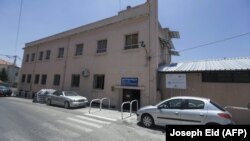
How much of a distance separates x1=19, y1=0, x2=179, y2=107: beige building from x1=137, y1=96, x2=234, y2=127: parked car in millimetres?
4611

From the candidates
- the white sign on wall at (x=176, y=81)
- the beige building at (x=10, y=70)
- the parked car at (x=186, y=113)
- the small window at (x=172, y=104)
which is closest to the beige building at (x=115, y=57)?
the white sign on wall at (x=176, y=81)

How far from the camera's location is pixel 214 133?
3.98 metres

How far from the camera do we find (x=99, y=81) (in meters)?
16.4

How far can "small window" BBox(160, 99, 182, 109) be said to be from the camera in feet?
23.9

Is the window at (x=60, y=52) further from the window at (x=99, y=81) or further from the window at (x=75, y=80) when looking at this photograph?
the window at (x=99, y=81)

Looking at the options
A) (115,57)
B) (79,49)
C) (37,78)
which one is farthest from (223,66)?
(37,78)

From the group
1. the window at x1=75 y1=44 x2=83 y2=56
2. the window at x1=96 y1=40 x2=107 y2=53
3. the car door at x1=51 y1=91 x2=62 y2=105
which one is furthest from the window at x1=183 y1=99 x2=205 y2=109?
the window at x1=75 y1=44 x2=83 y2=56

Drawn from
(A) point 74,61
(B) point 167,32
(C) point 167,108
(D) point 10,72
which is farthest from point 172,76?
(D) point 10,72

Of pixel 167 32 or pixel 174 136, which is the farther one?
pixel 167 32

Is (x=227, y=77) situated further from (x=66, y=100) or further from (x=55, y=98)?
(x=55, y=98)

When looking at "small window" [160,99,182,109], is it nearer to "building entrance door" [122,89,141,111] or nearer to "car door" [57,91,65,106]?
"building entrance door" [122,89,141,111]

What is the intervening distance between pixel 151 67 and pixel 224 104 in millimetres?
5430

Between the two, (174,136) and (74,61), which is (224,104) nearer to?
(174,136)

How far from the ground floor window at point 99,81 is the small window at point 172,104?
29.9ft
